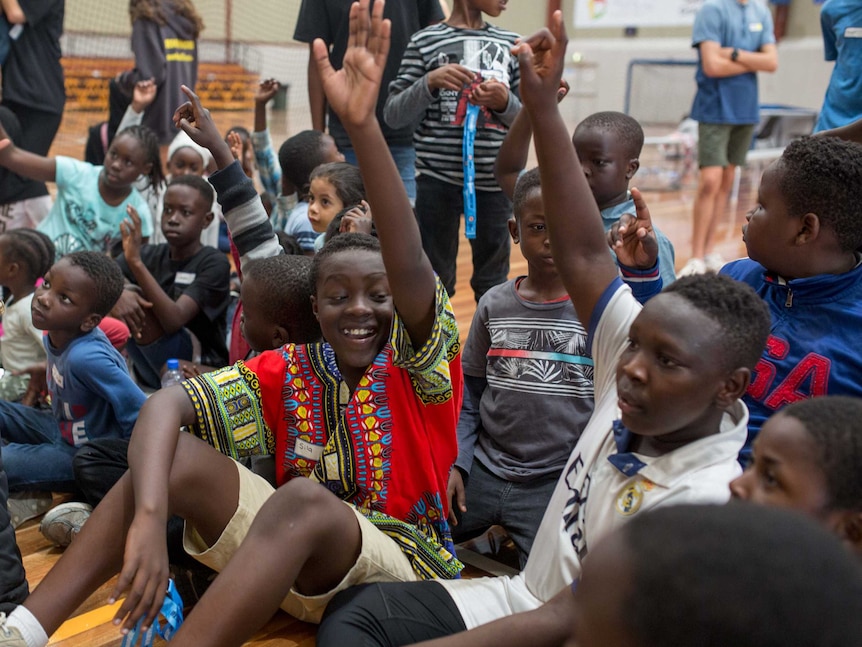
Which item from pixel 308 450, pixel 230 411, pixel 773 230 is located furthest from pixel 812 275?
pixel 230 411

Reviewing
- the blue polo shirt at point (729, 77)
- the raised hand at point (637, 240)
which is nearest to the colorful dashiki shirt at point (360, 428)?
the raised hand at point (637, 240)

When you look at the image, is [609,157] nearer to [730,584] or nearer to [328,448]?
[328,448]

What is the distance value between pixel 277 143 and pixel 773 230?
22.7ft

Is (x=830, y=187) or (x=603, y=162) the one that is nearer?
(x=830, y=187)

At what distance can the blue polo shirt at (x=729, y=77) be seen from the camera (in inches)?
169

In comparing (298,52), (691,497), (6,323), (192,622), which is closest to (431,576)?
(192,622)

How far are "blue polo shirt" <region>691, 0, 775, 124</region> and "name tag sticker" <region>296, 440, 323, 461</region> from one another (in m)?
3.36

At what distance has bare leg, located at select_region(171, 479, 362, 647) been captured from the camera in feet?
4.16

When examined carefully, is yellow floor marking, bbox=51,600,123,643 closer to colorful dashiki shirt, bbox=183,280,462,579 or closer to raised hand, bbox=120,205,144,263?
colorful dashiki shirt, bbox=183,280,462,579

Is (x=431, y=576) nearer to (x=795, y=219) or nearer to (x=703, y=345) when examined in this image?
(x=703, y=345)

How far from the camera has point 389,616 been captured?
4.56ft

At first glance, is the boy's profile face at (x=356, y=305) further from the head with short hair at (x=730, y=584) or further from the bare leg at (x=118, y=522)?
the head with short hair at (x=730, y=584)

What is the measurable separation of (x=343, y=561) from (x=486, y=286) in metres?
1.63

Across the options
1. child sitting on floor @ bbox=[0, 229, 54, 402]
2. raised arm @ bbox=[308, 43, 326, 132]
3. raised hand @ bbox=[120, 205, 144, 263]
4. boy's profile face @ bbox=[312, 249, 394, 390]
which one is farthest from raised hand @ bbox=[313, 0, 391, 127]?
raised arm @ bbox=[308, 43, 326, 132]
